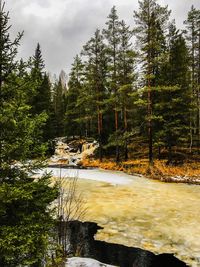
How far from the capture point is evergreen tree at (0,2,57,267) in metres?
5.12

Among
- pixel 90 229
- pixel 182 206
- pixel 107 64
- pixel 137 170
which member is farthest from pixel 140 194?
pixel 107 64

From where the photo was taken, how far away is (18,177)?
590cm

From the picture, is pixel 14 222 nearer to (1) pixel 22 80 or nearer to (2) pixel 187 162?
(1) pixel 22 80

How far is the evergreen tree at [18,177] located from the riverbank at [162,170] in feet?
49.1

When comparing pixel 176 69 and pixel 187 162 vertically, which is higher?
pixel 176 69

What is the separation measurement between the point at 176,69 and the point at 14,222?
20.8 metres

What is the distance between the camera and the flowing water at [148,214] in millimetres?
8141

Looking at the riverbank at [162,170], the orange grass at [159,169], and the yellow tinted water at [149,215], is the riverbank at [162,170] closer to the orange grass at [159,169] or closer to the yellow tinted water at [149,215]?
the orange grass at [159,169]

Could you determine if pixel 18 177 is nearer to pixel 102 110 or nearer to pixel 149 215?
pixel 149 215

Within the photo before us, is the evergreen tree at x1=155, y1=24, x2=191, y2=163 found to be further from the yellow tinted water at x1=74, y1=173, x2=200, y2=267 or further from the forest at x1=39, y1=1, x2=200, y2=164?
the yellow tinted water at x1=74, y1=173, x2=200, y2=267

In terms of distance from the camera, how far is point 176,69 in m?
23.6

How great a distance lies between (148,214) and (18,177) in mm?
6580

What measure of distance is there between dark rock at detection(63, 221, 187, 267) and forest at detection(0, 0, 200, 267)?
129 centimetres

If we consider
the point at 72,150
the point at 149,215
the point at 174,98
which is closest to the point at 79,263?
the point at 149,215
